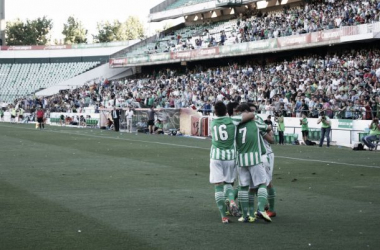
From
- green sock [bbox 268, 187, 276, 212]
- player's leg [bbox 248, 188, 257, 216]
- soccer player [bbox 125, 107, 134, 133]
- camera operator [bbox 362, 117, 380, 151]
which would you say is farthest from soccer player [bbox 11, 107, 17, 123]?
player's leg [bbox 248, 188, 257, 216]

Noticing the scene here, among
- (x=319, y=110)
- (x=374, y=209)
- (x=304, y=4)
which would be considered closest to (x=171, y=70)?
(x=304, y=4)

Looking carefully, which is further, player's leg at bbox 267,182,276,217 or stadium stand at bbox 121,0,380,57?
stadium stand at bbox 121,0,380,57

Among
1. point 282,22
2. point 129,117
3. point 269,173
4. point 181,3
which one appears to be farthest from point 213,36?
point 269,173

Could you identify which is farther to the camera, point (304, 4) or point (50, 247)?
point (304, 4)

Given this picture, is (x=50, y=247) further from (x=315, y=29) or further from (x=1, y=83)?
(x=1, y=83)

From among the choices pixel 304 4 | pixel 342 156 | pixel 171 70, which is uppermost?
pixel 304 4

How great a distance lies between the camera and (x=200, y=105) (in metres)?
47.4

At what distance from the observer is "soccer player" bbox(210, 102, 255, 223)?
35.9ft

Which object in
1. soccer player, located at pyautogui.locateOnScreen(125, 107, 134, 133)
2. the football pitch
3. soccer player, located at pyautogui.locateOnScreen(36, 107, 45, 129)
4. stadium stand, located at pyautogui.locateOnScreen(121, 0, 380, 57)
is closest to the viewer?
the football pitch

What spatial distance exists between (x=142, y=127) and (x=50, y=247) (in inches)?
1475

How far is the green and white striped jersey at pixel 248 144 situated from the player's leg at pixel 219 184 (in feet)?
1.20

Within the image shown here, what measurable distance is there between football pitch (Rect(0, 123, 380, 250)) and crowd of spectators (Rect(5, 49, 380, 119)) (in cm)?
1102

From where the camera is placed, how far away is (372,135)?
94.3 feet

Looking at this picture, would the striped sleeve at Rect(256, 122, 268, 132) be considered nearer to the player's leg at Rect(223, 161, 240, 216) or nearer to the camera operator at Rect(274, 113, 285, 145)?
the player's leg at Rect(223, 161, 240, 216)
